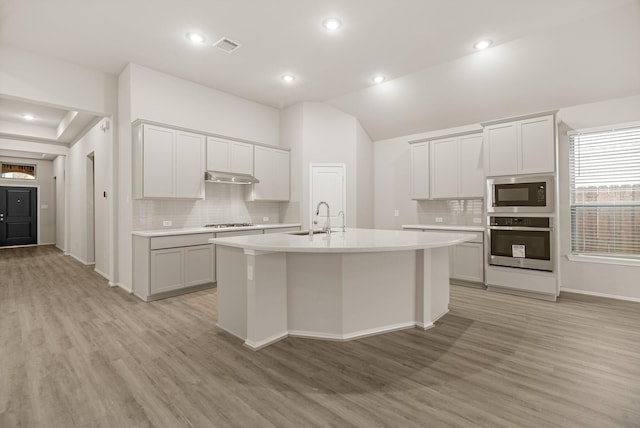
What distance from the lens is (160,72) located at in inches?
192

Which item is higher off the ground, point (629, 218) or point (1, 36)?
point (1, 36)

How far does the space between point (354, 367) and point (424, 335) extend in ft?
3.08

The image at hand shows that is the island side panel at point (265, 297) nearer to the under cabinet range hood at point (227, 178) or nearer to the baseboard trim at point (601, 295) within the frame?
the under cabinet range hood at point (227, 178)

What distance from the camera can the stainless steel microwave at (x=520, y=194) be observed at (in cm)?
423

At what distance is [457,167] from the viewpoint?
17.1 feet

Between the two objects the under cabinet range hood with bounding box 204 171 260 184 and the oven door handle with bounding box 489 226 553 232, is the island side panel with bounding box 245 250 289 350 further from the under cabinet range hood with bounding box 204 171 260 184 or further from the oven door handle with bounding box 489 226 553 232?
the oven door handle with bounding box 489 226 553 232

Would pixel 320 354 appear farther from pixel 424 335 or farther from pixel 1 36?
pixel 1 36

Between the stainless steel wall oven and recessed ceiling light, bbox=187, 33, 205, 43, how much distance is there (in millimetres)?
4772

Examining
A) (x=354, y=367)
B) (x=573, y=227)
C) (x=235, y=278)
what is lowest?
(x=354, y=367)

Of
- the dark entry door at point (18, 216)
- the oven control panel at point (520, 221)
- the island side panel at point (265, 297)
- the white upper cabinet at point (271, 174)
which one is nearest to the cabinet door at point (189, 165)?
the white upper cabinet at point (271, 174)

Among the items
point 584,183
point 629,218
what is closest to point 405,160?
point 584,183

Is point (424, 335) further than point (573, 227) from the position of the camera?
No

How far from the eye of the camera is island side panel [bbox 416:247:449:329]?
3080mm

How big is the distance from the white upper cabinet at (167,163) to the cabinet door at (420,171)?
12.1 feet
